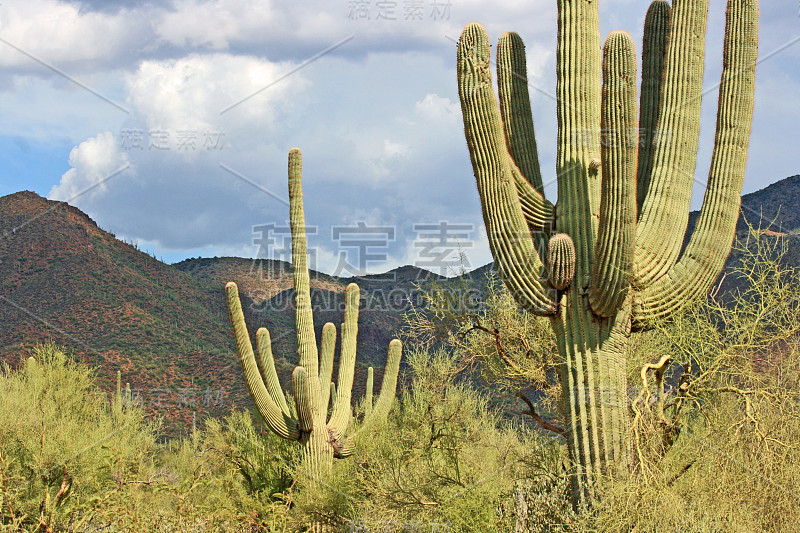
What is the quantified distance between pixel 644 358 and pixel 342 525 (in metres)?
4.73

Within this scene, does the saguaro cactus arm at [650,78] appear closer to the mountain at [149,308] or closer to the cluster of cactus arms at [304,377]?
the cluster of cactus arms at [304,377]

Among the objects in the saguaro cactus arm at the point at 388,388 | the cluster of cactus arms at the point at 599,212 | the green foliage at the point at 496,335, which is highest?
the cluster of cactus arms at the point at 599,212

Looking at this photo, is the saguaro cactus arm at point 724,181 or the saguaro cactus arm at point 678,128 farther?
the saguaro cactus arm at point 678,128

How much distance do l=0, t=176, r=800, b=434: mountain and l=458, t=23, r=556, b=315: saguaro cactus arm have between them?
16802 mm

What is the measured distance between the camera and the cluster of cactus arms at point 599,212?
18.6 ft

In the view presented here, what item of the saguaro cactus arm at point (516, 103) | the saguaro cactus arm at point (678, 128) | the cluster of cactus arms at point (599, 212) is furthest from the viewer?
the saguaro cactus arm at point (516, 103)

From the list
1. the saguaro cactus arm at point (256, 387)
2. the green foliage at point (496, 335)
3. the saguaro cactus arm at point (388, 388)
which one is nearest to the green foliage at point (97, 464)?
the saguaro cactus arm at point (256, 387)

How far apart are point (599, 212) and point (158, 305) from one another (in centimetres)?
2812

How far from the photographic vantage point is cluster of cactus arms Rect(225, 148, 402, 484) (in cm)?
1053

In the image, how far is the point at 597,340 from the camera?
5.75 m

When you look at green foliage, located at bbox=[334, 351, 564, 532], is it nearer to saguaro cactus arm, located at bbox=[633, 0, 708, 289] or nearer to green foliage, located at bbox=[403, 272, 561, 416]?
green foliage, located at bbox=[403, 272, 561, 416]

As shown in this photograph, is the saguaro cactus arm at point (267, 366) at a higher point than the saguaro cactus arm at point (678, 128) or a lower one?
lower

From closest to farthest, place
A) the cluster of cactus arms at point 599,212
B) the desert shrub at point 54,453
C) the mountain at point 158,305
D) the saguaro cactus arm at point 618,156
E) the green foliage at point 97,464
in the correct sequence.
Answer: the saguaro cactus arm at point 618,156, the cluster of cactus arms at point 599,212, the green foliage at point 97,464, the desert shrub at point 54,453, the mountain at point 158,305

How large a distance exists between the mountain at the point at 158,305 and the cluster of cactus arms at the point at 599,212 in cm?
1686
